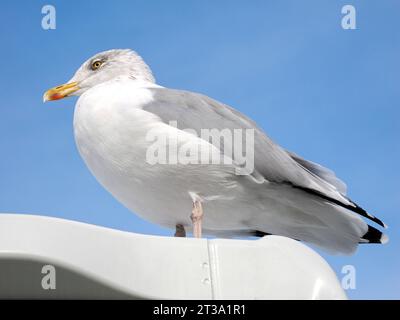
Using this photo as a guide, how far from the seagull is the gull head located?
13 centimetres

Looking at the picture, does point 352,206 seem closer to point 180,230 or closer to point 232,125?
point 232,125

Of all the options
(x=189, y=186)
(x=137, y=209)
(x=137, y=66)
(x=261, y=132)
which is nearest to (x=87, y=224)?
(x=189, y=186)

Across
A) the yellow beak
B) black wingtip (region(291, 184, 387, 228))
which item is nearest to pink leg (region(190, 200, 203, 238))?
black wingtip (region(291, 184, 387, 228))

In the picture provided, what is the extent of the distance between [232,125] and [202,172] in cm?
45

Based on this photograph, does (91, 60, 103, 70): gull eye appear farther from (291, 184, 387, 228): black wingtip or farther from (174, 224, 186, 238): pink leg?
(291, 184, 387, 228): black wingtip

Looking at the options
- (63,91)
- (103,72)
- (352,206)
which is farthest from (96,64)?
(352,206)

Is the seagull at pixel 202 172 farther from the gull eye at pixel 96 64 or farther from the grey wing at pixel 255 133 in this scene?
the gull eye at pixel 96 64

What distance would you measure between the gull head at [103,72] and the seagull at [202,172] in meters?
0.13

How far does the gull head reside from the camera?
3.88 metres

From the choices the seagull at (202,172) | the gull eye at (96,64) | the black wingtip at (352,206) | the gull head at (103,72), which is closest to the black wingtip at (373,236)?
the seagull at (202,172)

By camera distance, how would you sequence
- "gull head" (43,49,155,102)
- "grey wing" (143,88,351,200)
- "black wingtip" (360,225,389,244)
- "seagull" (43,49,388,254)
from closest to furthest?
"seagull" (43,49,388,254)
"grey wing" (143,88,351,200)
"black wingtip" (360,225,389,244)
"gull head" (43,49,155,102)

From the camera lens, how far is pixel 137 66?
3936mm

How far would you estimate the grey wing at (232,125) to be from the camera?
323 centimetres
